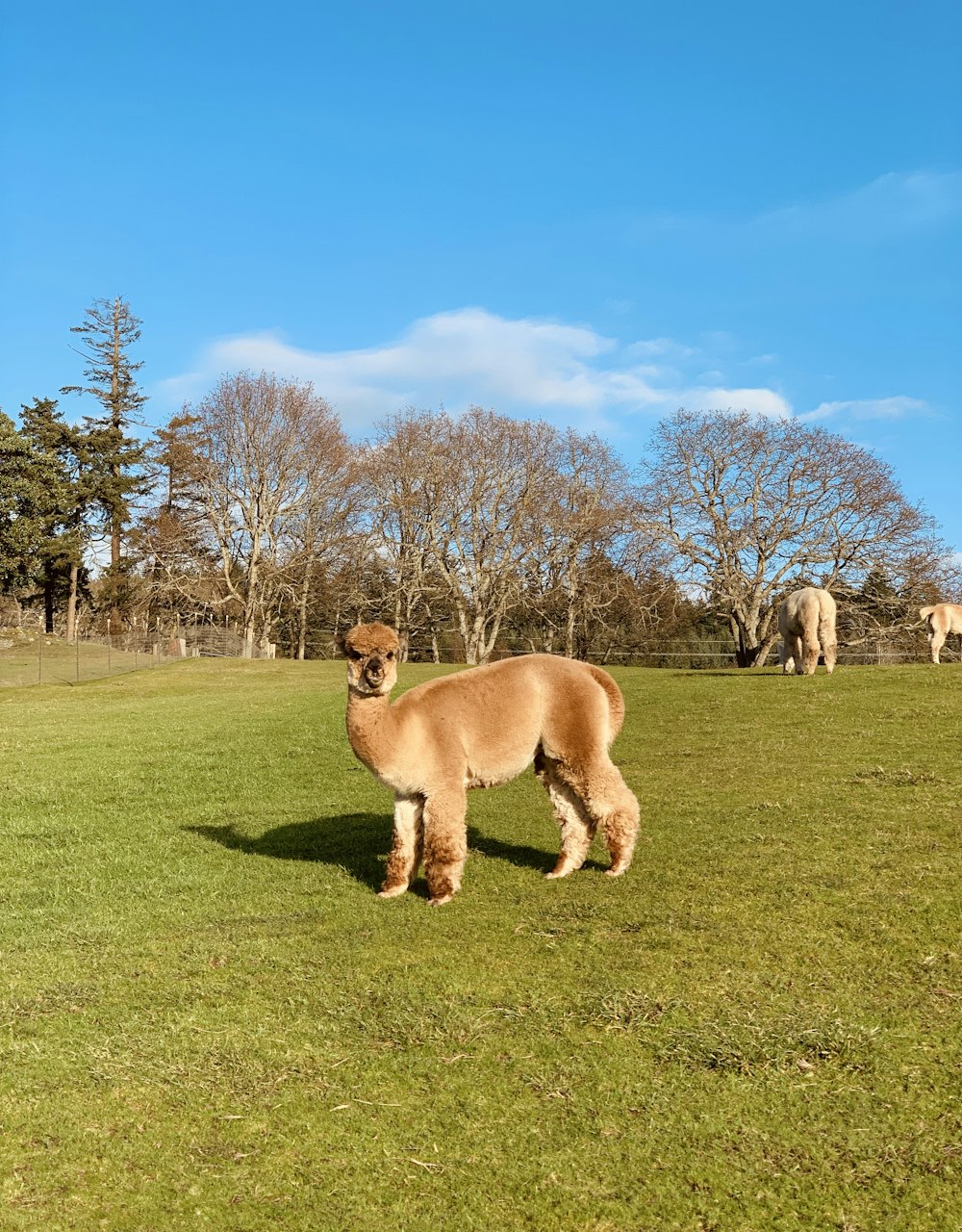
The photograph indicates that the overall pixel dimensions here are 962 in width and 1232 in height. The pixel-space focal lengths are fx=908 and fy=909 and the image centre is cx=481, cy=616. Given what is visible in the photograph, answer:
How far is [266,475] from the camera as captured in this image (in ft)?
157

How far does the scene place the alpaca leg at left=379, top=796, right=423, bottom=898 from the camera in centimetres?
639

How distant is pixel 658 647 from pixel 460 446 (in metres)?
15.2

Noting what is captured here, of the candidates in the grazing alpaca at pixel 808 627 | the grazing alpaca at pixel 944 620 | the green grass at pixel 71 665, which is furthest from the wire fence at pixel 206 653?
the grazing alpaca at pixel 808 627

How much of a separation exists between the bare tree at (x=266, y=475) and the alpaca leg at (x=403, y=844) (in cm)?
4143

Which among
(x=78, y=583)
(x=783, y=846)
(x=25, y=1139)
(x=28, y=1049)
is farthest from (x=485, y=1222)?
(x=78, y=583)

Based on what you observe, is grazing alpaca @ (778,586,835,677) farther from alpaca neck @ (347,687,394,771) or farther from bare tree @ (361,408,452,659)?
bare tree @ (361,408,452,659)

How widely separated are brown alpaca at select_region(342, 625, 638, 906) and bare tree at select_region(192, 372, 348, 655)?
136 feet

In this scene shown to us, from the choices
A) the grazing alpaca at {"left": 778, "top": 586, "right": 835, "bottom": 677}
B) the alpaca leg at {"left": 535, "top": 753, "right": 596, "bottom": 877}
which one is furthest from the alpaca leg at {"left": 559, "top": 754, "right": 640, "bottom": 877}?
the grazing alpaca at {"left": 778, "top": 586, "right": 835, "bottom": 677}

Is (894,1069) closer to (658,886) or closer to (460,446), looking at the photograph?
(658,886)

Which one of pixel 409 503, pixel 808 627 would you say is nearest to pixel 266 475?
pixel 409 503

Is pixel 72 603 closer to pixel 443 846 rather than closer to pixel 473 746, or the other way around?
pixel 473 746

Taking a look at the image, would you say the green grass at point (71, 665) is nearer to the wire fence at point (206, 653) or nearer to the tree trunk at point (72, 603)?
the wire fence at point (206, 653)

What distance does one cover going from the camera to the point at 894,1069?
12.0 feet

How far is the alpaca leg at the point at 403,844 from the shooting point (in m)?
6.39
